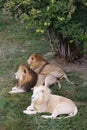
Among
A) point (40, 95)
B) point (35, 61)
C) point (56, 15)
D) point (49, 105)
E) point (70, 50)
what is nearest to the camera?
point (40, 95)

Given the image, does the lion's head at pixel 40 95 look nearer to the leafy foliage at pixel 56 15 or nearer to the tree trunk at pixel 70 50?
the leafy foliage at pixel 56 15

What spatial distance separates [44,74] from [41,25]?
1192mm

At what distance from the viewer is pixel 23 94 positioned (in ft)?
24.2

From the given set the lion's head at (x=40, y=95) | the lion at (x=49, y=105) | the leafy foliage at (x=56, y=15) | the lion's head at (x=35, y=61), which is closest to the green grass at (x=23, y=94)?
the lion at (x=49, y=105)

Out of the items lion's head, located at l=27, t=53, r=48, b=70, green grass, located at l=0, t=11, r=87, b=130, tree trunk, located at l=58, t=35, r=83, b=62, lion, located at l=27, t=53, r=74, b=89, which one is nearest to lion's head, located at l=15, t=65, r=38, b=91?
green grass, located at l=0, t=11, r=87, b=130

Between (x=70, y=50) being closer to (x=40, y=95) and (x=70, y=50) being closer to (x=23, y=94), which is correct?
(x=23, y=94)

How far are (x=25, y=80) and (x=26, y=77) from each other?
7 cm

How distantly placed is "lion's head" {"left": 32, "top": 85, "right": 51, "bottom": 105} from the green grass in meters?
0.24

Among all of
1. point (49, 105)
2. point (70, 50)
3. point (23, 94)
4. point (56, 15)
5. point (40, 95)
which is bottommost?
point (23, 94)

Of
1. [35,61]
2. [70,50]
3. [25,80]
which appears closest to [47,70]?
[35,61]

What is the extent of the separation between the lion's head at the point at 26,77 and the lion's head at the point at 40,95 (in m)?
0.99

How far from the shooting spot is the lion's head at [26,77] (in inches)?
292

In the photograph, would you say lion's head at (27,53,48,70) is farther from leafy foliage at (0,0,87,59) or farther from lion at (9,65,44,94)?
leafy foliage at (0,0,87,59)

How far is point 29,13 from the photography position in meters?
7.42
